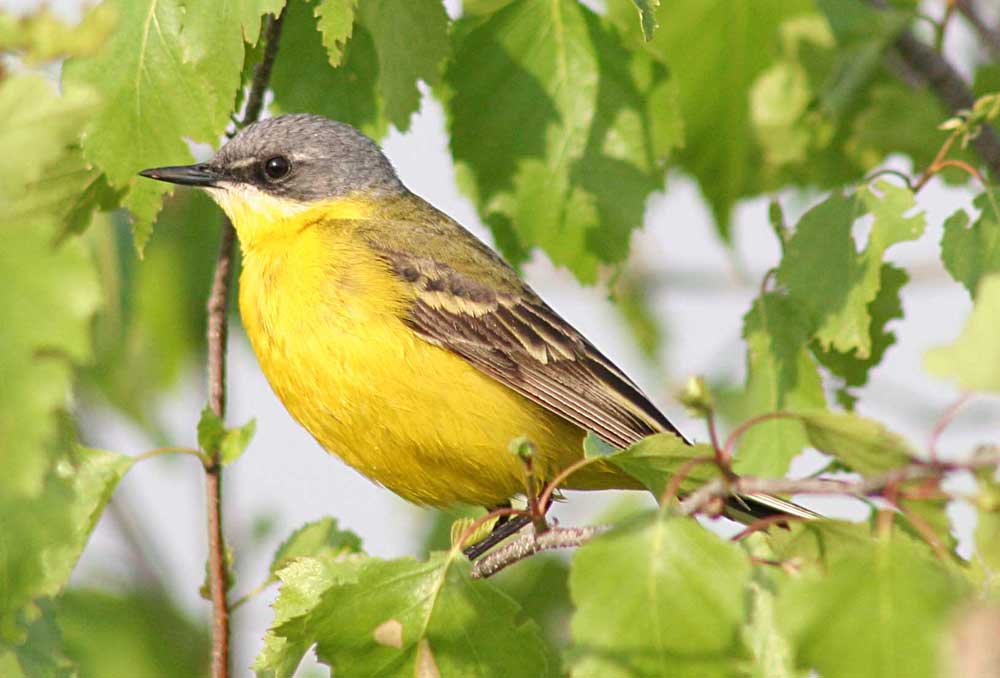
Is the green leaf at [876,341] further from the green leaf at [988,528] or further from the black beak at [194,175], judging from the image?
the black beak at [194,175]

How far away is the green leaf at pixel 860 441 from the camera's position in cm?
303

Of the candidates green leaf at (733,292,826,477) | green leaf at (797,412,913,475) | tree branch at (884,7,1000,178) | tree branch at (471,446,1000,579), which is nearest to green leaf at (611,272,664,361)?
tree branch at (884,7,1000,178)

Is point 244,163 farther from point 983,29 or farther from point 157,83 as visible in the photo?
point 983,29

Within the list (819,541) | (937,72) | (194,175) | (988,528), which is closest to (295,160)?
(194,175)

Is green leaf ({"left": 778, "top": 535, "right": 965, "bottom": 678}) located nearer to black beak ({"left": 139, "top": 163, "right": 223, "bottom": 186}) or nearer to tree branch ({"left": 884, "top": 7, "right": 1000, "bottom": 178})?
tree branch ({"left": 884, "top": 7, "right": 1000, "bottom": 178})

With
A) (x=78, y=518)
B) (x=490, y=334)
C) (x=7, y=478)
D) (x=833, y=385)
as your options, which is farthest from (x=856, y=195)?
(x=7, y=478)

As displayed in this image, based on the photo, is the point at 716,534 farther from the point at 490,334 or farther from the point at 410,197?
the point at 410,197

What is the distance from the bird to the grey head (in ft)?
0.05

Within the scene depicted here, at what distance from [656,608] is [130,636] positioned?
6.09 m

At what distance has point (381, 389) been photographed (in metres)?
5.66

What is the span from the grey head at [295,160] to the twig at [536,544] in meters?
2.55

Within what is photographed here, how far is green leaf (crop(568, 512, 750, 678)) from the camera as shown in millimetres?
3076

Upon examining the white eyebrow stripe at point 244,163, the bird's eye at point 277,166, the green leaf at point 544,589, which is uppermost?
the bird's eye at point 277,166

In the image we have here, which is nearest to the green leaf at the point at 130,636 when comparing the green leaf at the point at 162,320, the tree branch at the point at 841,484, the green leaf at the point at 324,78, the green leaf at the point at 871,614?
the green leaf at the point at 162,320
